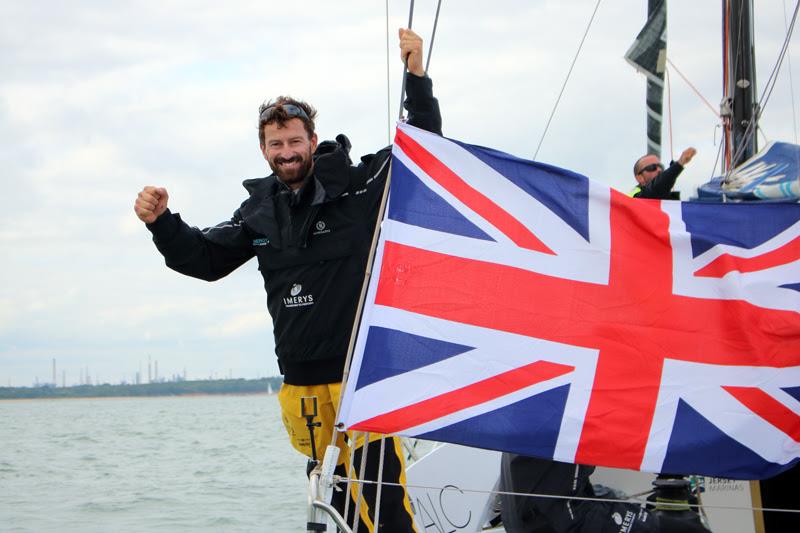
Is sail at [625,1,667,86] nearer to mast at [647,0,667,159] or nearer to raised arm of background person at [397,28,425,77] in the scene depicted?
mast at [647,0,667,159]

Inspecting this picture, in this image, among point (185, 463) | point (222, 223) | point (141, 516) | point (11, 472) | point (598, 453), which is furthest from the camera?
point (185, 463)

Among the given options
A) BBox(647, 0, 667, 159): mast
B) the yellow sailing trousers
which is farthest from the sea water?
the yellow sailing trousers

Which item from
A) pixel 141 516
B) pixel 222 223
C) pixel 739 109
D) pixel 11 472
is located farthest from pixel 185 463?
pixel 222 223

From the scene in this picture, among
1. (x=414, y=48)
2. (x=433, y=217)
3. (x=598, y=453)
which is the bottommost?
(x=598, y=453)

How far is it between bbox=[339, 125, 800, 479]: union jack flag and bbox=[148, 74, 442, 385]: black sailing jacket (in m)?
0.43

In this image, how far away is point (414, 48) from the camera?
118 inches

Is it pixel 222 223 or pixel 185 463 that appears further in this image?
pixel 185 463

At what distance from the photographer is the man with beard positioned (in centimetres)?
325

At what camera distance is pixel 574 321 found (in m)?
2.89

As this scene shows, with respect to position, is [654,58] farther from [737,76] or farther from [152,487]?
[152,487]

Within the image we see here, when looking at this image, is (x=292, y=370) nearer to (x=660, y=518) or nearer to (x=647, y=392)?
(x=647, y=392)

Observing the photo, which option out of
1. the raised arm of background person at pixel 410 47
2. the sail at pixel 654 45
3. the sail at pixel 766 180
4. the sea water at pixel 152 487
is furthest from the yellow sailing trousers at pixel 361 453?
the sea water at pixel 152 487

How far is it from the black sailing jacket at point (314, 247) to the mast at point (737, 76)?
11.1 ft

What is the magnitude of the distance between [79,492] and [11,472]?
420 centimetres
